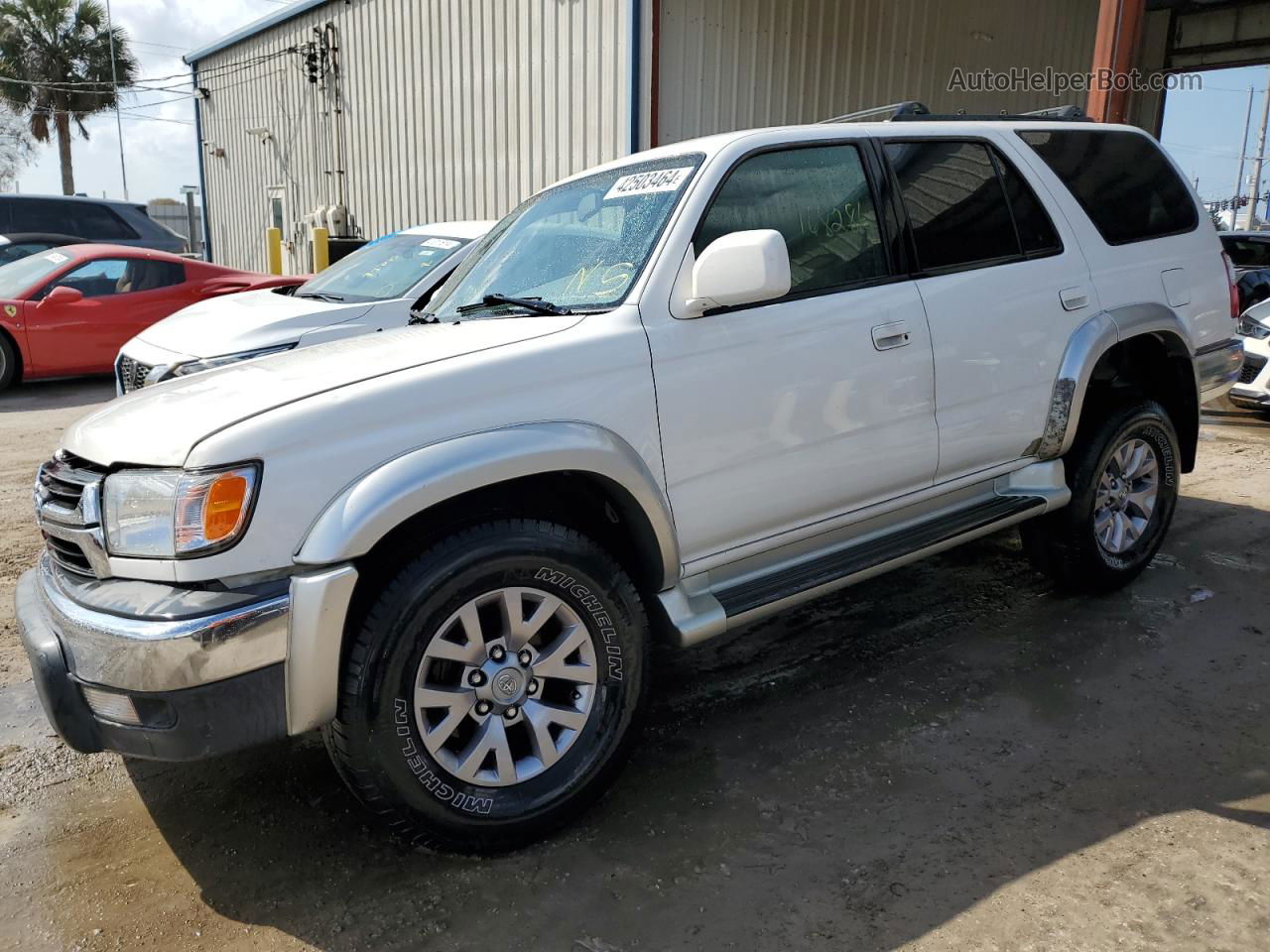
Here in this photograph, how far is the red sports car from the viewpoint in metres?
9.84

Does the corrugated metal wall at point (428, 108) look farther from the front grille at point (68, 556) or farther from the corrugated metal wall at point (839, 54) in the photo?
the front grille at point (68, 556)

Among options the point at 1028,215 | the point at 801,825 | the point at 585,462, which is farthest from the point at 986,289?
Answer: the point at 801,825

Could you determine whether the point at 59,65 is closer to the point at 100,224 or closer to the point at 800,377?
the point at 100,224

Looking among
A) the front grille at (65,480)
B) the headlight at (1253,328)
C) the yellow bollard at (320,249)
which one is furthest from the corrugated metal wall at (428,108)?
the front grille at (65,480)

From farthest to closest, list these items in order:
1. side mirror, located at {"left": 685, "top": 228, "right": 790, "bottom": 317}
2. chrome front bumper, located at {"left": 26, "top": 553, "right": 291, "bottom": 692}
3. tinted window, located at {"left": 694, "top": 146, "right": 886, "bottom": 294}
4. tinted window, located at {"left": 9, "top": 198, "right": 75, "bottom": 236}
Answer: tinted window, located at {"left": 9, "top": 198, "right": 75, "bottom": 236}
tinted window, located at {"left": 694, "top": 146, "right": 886, "bottom": 294}
side mirror, located at {"left": 685, "top": 228, "right": 790, "bottom": 317}
chrome front bumper, located at {"left": 26, "top": 553, "right": 291, "bottom": 692}

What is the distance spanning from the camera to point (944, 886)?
2.54m

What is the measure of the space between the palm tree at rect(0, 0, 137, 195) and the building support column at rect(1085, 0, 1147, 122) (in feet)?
133

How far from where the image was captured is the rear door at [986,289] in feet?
11.7

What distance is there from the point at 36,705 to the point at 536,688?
2.18 meters

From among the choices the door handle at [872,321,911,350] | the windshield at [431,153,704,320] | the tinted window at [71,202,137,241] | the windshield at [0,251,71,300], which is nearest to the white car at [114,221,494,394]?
the windshield at [431,153,704,320]

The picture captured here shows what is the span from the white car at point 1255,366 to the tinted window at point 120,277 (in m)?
10.6

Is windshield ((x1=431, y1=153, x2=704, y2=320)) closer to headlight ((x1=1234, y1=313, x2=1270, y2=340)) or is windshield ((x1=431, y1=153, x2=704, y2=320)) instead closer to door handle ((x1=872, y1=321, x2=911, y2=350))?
door handle ((x1=872, y1=321, x2=911, y2=350))

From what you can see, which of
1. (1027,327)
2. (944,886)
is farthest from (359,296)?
(944,886)

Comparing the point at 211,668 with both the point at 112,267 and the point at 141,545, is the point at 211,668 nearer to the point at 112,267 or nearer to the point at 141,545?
the point at 141,545
